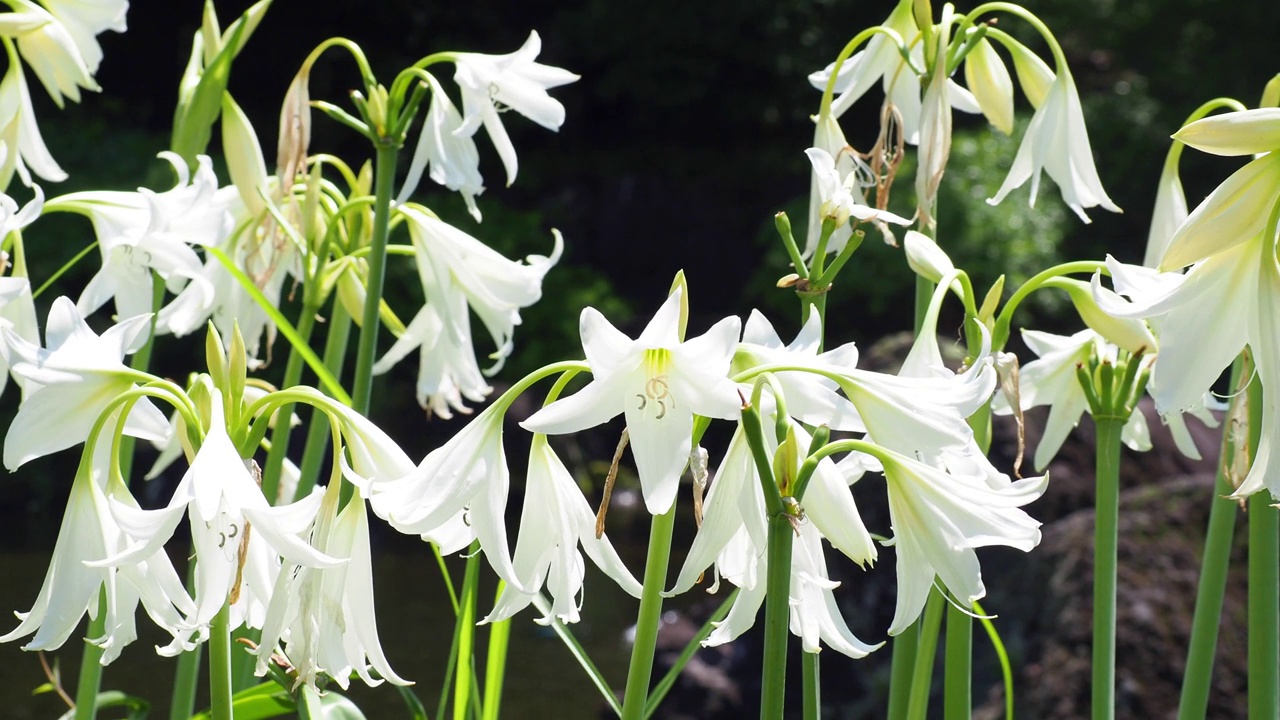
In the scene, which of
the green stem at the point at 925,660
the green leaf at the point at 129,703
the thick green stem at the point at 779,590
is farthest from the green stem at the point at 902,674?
the green leaf at the point at 129,703

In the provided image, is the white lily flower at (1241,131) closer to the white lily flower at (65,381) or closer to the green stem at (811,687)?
the green stem at (811,687)

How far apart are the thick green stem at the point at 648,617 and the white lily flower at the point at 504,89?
2.75 ft

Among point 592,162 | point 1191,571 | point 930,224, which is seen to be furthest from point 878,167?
point 592,162

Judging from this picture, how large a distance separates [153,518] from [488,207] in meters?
9.72

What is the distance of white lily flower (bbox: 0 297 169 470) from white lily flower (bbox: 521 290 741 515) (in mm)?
355

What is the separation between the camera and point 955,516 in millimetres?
907

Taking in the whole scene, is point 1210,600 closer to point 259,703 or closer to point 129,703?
point 259,703

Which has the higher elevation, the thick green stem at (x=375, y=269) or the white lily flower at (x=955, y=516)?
the thick green stem at (x=375, y=269)

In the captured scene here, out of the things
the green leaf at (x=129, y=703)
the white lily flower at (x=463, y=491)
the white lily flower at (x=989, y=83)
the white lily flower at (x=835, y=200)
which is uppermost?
the white lily flower at (x=989, y=83)

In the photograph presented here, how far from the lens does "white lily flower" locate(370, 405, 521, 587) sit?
37.4 inches

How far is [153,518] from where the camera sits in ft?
3.08

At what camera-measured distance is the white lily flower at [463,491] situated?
3.11 ft

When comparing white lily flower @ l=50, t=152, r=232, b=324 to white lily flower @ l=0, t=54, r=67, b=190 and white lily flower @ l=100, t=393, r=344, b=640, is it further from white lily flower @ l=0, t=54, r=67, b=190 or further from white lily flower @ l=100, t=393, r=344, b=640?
white lily flower @ l=100, t=393, r=344, b=640

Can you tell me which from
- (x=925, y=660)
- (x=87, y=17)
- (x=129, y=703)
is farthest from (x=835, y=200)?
(x=87, y=17)
